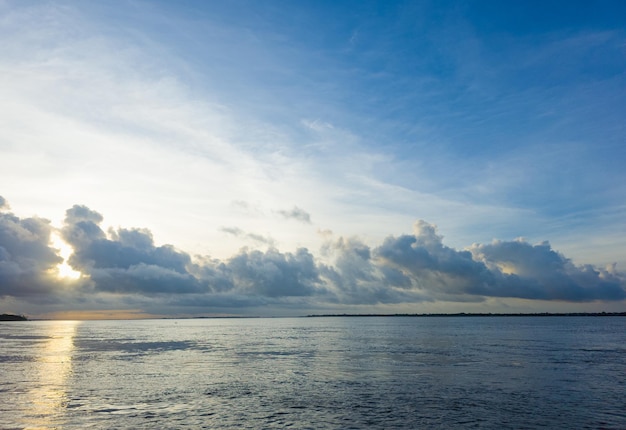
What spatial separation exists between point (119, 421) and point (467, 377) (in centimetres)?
3748

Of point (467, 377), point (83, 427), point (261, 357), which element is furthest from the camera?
point (261, 357)

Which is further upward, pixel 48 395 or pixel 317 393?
pixel 48 395

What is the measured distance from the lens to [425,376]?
54500 mm

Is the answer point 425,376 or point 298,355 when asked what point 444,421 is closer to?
point 425,376

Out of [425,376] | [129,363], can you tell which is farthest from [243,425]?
[129,363]

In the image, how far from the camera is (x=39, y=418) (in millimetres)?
34125

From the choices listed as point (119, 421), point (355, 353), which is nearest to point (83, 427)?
point (119, 421)

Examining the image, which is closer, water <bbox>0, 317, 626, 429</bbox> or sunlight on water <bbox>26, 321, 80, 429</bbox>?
sunlight on water <bbox>26, 321, 80, 429</bbox>

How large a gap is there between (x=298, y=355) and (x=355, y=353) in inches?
405

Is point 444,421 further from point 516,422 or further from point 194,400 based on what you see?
point 194,400

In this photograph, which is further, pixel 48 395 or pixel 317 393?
pixel 317 393

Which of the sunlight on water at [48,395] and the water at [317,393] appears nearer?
the sunlight on water at [48,395]

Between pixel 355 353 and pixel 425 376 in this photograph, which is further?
pixel 355 353

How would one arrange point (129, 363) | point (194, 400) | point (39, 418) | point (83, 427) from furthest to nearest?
point (129, 363)
point (194, 400)
point (39, 418)
point (83, 427)
